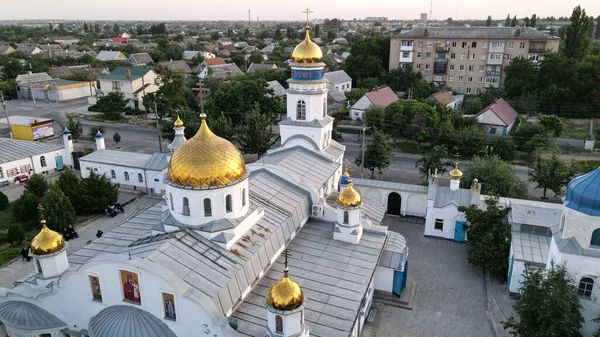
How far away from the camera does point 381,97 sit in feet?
153

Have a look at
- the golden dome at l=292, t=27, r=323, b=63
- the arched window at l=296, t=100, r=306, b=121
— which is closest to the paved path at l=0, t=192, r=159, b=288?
the arched window at l=296, t=100, r=306, b=121

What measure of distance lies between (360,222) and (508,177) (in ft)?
35.7

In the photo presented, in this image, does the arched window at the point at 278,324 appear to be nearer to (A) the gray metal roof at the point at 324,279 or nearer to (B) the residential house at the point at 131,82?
(A) the gray metal roof at the point at 324,279

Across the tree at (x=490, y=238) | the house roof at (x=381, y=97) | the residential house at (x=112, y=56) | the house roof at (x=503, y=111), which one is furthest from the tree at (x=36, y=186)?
the residential house at (x=112, y=56)

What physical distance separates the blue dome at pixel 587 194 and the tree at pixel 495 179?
9831mm

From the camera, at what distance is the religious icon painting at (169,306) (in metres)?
12.0

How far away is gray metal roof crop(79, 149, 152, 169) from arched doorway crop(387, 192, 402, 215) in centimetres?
1596

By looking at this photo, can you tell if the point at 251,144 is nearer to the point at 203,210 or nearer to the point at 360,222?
the point at 360,222

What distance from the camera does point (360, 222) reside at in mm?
17984

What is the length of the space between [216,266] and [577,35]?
53721mm

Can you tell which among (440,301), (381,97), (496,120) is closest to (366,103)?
(381,97)

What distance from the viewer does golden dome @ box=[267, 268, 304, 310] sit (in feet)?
37.2

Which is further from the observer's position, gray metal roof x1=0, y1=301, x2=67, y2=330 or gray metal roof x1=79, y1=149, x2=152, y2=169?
gray metal roof x1=79, y1=149, x2=152, y2=169

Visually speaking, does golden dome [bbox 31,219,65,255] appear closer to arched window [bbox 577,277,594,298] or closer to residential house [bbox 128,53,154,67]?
arched window [bbox 577,277,594,298]
